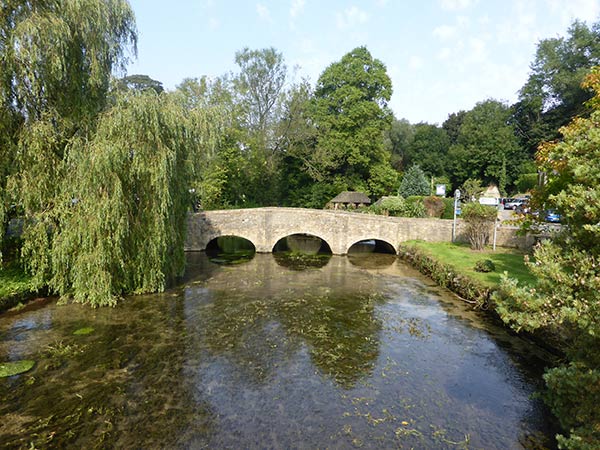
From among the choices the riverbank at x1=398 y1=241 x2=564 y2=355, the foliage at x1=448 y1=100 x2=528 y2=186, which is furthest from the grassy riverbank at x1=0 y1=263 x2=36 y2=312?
the foliage at x1=448 y1=100 x2=528 y2=186

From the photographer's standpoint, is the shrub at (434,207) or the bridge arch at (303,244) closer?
the bridge arch at (303,244)

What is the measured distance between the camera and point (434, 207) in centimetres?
3428

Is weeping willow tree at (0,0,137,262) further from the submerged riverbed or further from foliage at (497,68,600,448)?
foliage at (497,68,600,448)

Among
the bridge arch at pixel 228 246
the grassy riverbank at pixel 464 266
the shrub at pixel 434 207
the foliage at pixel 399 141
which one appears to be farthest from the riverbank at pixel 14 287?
the foliage at pixel 399 141

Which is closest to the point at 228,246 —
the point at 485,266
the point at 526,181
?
the point at 485,266

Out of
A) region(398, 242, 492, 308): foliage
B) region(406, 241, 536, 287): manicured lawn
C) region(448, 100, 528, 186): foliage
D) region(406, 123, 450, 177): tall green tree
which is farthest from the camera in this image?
region(406, 123, 450, 177): tall green tree

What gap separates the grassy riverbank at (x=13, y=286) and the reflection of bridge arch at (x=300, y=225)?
43.7 feet

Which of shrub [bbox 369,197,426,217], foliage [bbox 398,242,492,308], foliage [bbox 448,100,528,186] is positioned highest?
foliage [bbox 448,100,528,186]

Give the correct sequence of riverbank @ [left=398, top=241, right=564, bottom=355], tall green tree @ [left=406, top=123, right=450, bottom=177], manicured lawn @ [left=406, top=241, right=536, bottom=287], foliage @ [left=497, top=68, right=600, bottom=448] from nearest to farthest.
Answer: foliage @ [left=497, top=68, right=600, bottom=448] < riverbank @ [left=398, top=241, right=564, bottom=355] < manicured lawn @ [left=406, top=241, right=536, bottom=287] < tall green tree @ [left=406, top=123, right=450, bottom=177]

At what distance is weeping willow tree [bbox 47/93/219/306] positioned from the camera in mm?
13695

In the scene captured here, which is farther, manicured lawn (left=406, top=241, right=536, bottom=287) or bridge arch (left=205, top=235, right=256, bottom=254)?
bridge arch (left=205, top=235, right=256, bottom=254)

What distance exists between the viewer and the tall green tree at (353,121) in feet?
124

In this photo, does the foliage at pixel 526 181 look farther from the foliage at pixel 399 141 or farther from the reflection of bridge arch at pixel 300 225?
the reflection of bridge arch at pixel 300 225

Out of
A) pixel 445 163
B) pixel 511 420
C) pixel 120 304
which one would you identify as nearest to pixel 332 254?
pixel 120 304
